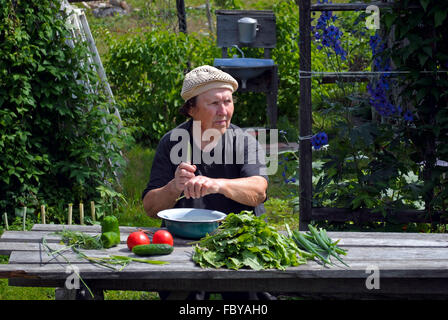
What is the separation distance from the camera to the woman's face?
3.29m

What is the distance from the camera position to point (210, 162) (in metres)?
3.54

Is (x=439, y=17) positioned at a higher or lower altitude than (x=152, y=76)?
higher

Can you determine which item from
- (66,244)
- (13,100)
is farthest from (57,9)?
(66,244)

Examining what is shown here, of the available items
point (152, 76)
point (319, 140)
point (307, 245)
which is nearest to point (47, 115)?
point (319, 140)

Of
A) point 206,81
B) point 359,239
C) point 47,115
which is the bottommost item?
point 359,239

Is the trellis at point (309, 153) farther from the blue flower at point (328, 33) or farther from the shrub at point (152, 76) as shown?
the shrub at point (152, 76)

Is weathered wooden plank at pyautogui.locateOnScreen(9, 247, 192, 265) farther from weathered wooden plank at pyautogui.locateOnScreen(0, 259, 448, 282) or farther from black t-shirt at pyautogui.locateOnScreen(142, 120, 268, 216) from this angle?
black t-shirt at pyautogui.locateOnScreen(142, 120, 268, 216)

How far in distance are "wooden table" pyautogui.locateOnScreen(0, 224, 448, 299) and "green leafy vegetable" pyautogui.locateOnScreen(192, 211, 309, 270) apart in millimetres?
39

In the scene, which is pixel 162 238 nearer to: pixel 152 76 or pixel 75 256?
pixel 75 256

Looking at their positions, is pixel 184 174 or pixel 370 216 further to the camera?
pixel 370 216

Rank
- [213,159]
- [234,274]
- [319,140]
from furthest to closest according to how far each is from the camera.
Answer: [319,140] < [213,159] < [234,274]

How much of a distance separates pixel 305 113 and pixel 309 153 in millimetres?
304
